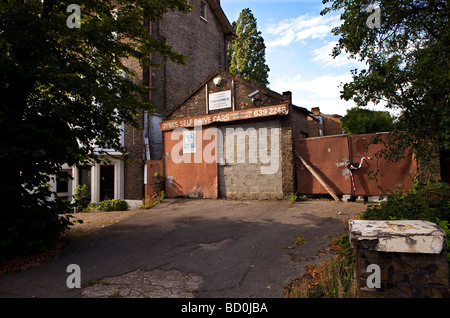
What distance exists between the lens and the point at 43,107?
5.24 metres

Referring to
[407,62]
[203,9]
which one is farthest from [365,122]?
[407,62]

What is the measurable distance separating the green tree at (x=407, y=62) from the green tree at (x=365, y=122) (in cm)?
2244

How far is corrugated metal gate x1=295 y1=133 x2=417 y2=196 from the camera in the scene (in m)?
8.50

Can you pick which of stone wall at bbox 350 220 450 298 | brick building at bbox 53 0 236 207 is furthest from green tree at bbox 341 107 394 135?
stone wall at bbox 350 220 450 298

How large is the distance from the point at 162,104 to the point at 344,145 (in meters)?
10.8

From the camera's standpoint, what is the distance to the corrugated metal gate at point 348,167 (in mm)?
8500

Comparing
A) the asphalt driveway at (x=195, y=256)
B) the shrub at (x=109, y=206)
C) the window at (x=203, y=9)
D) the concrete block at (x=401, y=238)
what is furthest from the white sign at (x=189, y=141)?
the window at (x=203, y=9)

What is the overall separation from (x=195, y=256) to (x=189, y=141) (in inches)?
290

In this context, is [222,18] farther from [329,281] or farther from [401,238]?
[401,238]

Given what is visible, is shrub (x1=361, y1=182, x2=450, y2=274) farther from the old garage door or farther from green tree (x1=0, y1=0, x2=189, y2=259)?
green tree (x1=0, y1=0, x2=189, y2=259)

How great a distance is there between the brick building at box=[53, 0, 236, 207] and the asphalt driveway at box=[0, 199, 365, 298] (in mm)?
6887

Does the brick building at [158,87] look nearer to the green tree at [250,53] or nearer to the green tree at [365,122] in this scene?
the green tree at [250,53]
